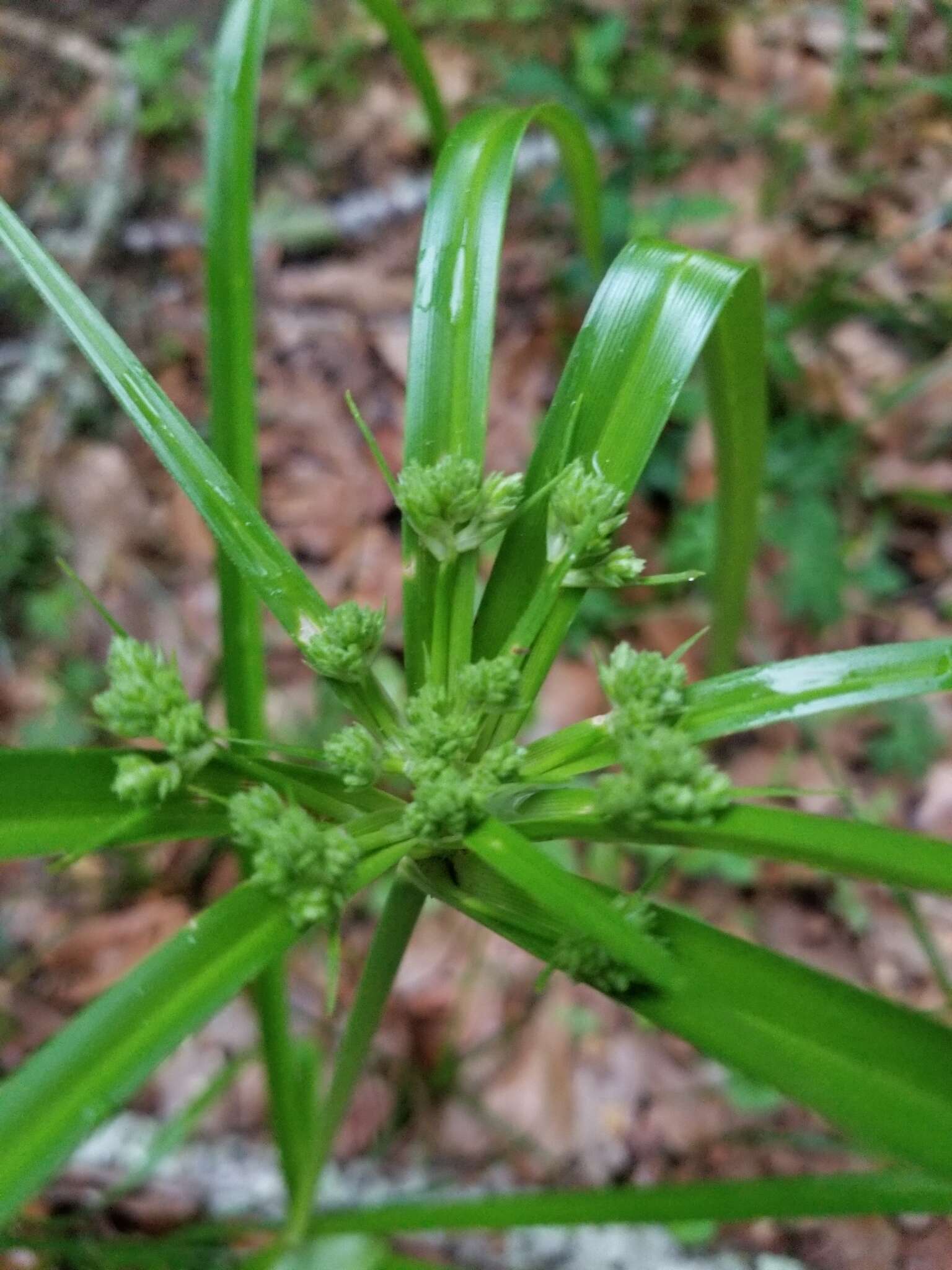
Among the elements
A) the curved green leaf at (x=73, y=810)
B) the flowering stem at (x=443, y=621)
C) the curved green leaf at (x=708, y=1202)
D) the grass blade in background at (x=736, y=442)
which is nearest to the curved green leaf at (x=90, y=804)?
the curved green leaf at (x=73, y=810)

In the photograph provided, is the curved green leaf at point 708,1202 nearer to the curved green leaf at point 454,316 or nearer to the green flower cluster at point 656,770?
the green flower cluster at point 656,770

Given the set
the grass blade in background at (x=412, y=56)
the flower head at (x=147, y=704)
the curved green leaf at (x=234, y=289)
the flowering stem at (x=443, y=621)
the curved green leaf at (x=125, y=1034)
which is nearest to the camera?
the curved green leaf at (x=125, y=1034)

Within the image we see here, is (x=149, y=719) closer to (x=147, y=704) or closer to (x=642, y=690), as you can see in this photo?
(x=147, y=704)

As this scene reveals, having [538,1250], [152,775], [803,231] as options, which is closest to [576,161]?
[152,775]

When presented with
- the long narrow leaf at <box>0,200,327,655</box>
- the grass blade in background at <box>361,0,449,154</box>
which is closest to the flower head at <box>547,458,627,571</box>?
the long narrow leaf at <box>0,200,327,655</box>

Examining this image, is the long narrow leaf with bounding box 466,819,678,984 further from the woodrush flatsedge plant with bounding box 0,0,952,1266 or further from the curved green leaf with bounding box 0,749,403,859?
the curved green leaf with bounding box 0,749,403,859

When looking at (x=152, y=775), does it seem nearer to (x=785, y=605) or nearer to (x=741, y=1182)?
(x=741, y=1182)
